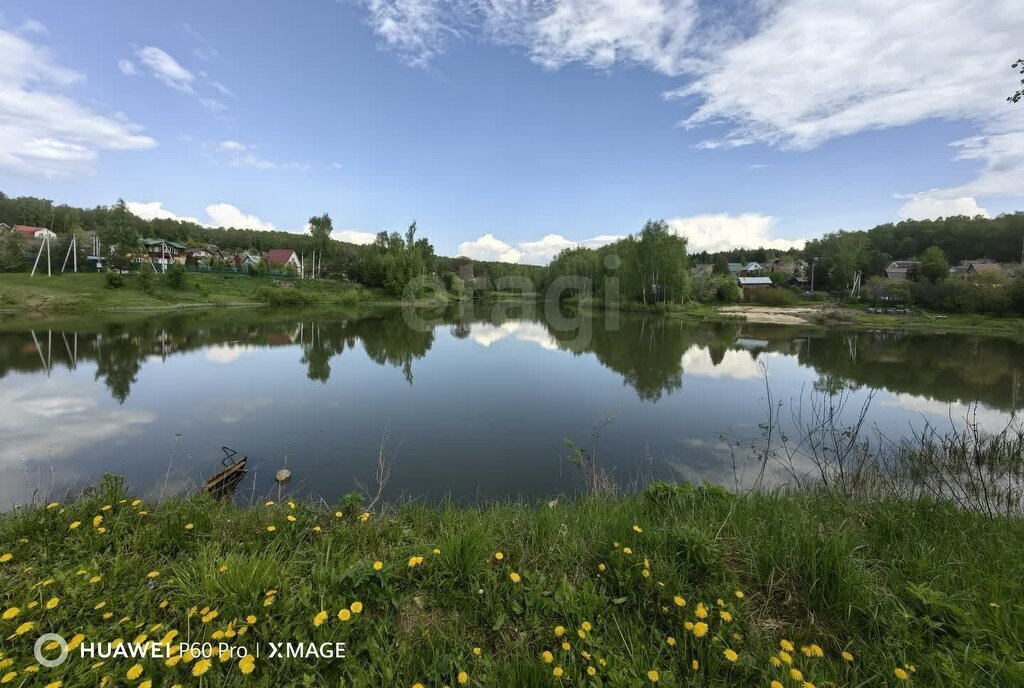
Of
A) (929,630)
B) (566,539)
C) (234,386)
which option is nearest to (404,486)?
(566,539)

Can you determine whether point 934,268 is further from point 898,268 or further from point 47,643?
point 47,643

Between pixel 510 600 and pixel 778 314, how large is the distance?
58.5 metres

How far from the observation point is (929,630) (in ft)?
8.65

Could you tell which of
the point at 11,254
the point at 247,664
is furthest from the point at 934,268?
the point at 11,254

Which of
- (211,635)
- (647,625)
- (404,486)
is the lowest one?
(404,486)

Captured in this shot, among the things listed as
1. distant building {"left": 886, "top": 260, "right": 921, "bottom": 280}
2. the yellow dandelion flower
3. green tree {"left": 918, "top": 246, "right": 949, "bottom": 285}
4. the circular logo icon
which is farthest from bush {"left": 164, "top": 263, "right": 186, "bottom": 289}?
distant building {"left": 886, "top": 260, "right": 921, "bottom": 280}

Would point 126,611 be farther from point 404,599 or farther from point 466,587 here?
point 466,587

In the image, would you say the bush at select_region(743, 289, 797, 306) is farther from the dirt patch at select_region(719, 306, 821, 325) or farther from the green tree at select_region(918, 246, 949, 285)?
the green tree at select_region(918, 246, 949, 285)

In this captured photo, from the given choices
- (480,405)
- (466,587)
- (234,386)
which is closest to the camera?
(466,587)

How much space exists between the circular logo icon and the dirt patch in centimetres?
5288

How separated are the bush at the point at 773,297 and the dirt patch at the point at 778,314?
312 cm

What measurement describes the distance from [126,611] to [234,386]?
13.9 m

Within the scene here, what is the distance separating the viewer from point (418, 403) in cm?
1311

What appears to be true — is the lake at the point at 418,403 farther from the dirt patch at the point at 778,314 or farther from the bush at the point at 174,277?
the bush at the point at 174,277
